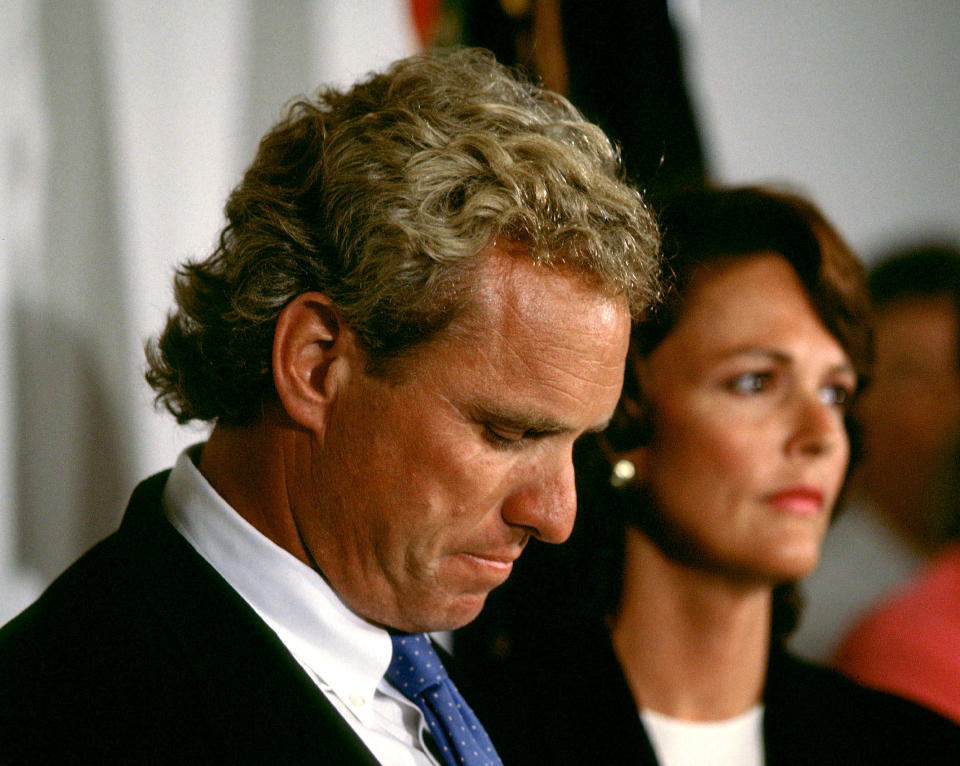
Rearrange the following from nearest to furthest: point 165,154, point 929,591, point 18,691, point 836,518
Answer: point 18,691
point 165,154
point 836,518
point 929,591

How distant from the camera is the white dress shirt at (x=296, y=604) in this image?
913mm

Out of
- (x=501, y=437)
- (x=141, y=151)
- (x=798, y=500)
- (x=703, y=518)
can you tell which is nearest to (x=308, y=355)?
(x=501, y=437)

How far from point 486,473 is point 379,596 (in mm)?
172

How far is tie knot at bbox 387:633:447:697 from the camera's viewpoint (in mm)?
1018

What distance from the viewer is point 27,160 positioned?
3.65 feet

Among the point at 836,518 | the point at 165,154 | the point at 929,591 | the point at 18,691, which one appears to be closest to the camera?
the point at 18,691

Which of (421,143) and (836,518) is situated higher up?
(421,143)

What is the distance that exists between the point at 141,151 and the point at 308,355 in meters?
0.54

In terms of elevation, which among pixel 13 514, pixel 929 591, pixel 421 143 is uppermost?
pixel 421 143

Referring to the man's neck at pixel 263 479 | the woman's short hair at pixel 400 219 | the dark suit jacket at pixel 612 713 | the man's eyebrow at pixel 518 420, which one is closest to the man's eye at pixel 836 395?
the dark suit jacket at pixel 612 713

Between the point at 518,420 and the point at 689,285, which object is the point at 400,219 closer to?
the point at 518,420

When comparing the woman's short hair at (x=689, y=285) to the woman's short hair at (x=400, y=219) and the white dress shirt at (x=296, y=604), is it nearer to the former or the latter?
the woman's short hair at (x=400, y=219)

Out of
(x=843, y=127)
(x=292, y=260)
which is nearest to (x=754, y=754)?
(x=292, y=260)

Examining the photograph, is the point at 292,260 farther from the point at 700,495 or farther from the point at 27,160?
the point at 700,495
